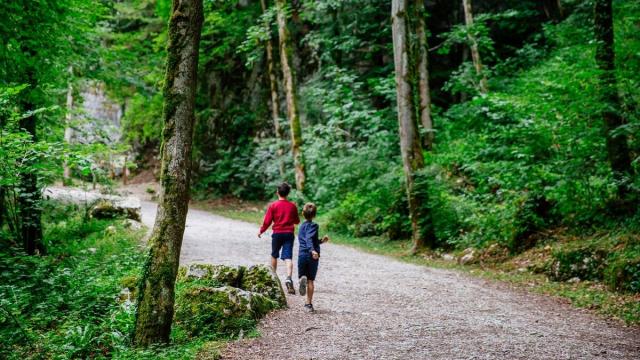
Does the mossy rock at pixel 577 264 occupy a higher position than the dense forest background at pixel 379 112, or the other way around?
the dense forest background at pixel 379 112

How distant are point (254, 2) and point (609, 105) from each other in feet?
76.7

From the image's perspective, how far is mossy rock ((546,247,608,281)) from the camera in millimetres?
8625

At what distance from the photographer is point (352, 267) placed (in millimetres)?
10797

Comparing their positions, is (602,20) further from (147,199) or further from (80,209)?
(147,199)

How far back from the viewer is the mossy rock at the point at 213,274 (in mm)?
7418

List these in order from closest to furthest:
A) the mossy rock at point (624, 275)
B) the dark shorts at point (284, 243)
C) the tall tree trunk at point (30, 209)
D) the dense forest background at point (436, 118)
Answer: the mossy rock at point (624, 275) < the dark shorts at point (284, 243) < the dense forest background at point (436, 118) < the tall tree trunk at point (30, 209)

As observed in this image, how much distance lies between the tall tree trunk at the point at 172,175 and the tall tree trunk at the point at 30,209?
5.95m

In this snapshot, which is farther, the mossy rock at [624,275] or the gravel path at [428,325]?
the mossy rock at [624,275]

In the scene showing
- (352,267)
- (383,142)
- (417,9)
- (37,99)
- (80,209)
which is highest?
(417,9)

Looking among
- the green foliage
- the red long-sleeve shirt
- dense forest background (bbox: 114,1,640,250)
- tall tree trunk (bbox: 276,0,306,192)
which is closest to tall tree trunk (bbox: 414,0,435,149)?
dense forest background (bbox: 114,1,640,250)

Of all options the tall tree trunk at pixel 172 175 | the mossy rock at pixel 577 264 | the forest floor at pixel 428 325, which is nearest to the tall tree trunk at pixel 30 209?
the forest floor at pixel 428 325

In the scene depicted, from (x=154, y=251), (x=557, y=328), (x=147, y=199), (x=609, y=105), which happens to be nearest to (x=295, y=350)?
(x=154, y=251)

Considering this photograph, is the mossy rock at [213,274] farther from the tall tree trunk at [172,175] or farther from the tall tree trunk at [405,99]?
the tall tree trunk at [405,99]

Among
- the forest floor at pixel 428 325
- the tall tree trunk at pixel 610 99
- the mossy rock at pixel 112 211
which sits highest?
the tall tree trunk at pixel 610 99
